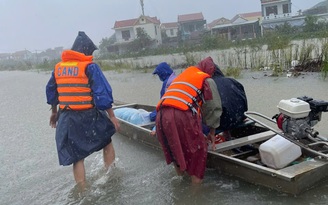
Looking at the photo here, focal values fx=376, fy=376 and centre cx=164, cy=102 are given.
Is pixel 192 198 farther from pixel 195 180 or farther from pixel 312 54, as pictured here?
pixel 312 54

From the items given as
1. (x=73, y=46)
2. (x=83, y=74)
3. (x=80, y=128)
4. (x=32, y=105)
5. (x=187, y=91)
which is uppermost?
(x=73, y=46)

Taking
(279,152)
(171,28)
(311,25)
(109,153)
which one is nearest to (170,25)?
(171,28)

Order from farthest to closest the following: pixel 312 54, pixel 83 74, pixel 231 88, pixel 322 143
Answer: pixel 312 54 < pixel 231 88 < pixel 83 74 < pixel 322 143

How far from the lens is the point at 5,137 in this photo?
8.73 meters

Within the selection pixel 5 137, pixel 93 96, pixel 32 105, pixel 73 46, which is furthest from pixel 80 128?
pixel 32 105

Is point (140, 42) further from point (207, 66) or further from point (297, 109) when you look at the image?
point (297, 109)

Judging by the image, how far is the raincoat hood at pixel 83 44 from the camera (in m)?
4.39

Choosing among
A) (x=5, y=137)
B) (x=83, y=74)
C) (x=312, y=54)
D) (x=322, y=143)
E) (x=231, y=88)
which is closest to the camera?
(x=322, y=143)

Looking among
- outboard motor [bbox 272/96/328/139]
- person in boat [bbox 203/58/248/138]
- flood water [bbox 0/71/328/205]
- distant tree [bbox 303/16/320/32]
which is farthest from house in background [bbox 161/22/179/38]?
outboard motor [bbox 272/96/328/139]

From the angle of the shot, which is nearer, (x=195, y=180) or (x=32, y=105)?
(x=195, y=180)

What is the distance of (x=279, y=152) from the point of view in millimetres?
3982

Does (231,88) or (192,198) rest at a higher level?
(231,88)

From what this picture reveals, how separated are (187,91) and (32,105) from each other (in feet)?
36.2

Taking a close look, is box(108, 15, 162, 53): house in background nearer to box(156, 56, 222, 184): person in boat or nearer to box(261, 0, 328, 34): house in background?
Result: box(261, 0, 328, 34): house in background
